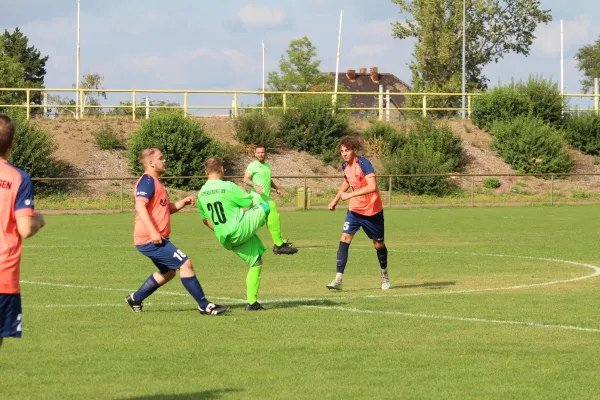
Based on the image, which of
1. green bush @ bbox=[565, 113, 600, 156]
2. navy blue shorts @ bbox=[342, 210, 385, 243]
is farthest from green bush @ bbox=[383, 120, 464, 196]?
navy blue shorts @ bbox=[342, 210, 385, 243]

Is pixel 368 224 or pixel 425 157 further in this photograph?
pixel 425 157

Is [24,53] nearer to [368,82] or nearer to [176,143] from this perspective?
[368,82]

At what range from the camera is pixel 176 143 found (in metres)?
45.6

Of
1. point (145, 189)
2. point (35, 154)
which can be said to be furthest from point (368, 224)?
point (35, 154)

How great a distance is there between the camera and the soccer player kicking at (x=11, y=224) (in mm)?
5840

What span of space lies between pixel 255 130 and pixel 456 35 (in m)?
32.1

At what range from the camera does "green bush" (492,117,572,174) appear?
165 feet

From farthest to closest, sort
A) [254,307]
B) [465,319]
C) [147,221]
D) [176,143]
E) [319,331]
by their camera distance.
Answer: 1. [176,143]
2. [254,307]
3. [465,319]
4. [147,221]
5. [319,331]

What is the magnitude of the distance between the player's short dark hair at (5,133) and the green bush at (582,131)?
5241 centimetres

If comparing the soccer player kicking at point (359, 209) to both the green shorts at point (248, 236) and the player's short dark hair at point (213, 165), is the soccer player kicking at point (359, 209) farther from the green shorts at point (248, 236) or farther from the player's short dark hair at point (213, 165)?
the player's short dark hair at point (213, 165)

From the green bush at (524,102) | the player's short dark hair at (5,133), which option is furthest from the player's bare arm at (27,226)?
the green bush at (524,102)

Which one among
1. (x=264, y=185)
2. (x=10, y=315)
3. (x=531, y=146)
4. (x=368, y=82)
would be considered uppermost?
(x=368, y=82)

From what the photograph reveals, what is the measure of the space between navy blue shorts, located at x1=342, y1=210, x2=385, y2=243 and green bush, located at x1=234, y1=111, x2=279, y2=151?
37.1 meters

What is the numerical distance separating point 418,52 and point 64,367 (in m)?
72.3
